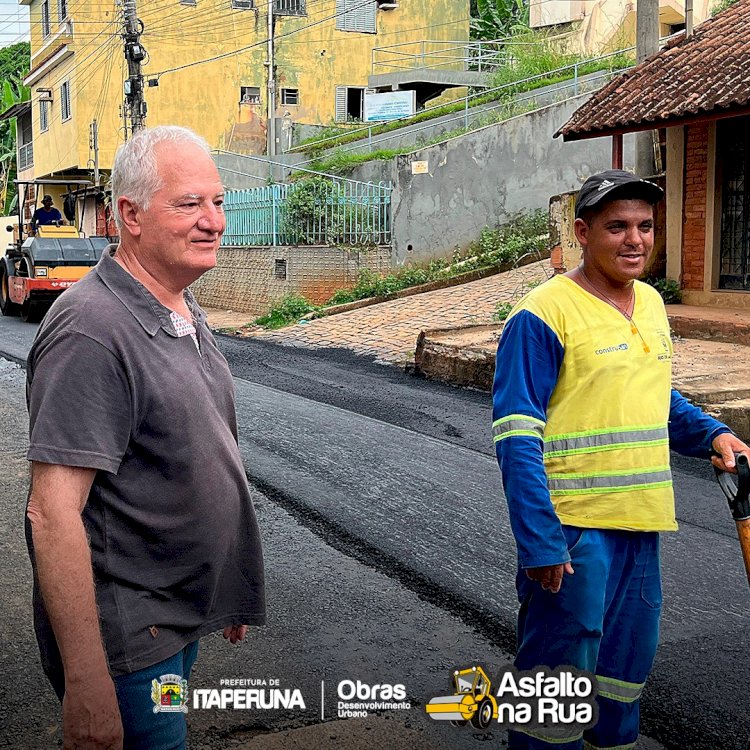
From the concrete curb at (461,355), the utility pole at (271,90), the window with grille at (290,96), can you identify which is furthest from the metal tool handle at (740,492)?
the window with grille at (290,96)

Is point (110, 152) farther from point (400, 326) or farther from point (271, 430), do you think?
point (271, 430)

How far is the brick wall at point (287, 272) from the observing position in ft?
71.8

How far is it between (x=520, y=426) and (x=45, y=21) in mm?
39350

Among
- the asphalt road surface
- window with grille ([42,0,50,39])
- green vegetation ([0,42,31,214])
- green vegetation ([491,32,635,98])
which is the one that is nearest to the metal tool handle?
the asphalt road surface

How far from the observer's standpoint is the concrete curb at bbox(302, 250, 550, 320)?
2003cm

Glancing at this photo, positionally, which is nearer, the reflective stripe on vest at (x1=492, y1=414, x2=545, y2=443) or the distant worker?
the reflective stripe on vest at (x1=492, y1=414, x2=545, y2=443)

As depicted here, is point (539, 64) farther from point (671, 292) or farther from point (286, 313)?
point (671, 292)

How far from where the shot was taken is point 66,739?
2.08 m

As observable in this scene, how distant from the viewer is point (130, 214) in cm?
233

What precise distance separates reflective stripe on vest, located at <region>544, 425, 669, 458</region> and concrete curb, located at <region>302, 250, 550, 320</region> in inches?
664

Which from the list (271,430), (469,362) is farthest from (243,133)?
(271,430)

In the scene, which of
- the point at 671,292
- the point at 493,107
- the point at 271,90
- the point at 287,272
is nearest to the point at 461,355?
the point at 671,292

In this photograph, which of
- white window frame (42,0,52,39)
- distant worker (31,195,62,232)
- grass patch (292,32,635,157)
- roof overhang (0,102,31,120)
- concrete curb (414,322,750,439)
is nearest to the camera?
concrete curb (414,322,750,439)

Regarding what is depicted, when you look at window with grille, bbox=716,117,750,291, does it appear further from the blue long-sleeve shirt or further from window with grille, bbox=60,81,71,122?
window with grille, bbox=60,81,71,122
